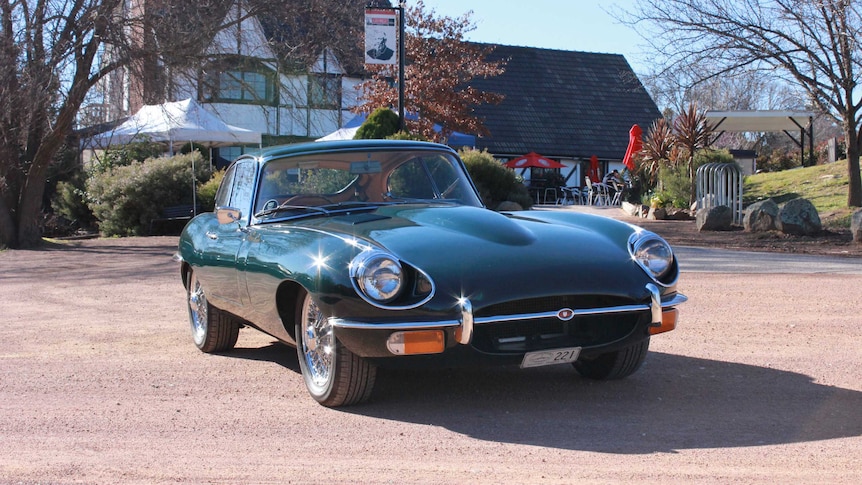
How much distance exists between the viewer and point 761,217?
17188 millimetres

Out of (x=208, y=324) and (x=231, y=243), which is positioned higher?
(x=231, y=243)

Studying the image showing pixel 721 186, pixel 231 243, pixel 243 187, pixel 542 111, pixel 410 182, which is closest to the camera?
pixel 231 243

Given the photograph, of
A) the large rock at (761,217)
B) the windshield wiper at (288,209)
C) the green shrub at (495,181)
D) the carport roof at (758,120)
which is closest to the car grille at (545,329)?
the windshield wiper at (288,209)

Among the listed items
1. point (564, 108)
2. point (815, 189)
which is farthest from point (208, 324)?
point (564, 108)

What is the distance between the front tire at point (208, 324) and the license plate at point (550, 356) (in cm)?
247

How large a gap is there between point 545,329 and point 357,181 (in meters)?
1.89

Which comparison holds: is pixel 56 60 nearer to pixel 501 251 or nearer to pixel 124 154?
pixel 124 154

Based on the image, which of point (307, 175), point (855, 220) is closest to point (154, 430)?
point (307, 175)

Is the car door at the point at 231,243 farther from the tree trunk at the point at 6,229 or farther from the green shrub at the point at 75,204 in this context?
the green shrub at the point at 75,204

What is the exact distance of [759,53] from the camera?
61.7ft

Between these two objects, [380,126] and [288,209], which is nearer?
[288,209]

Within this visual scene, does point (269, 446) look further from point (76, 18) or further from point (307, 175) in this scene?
point (76, 18)

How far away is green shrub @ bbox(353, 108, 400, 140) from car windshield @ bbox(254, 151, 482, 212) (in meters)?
13.0

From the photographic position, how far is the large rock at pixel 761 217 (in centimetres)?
1700
